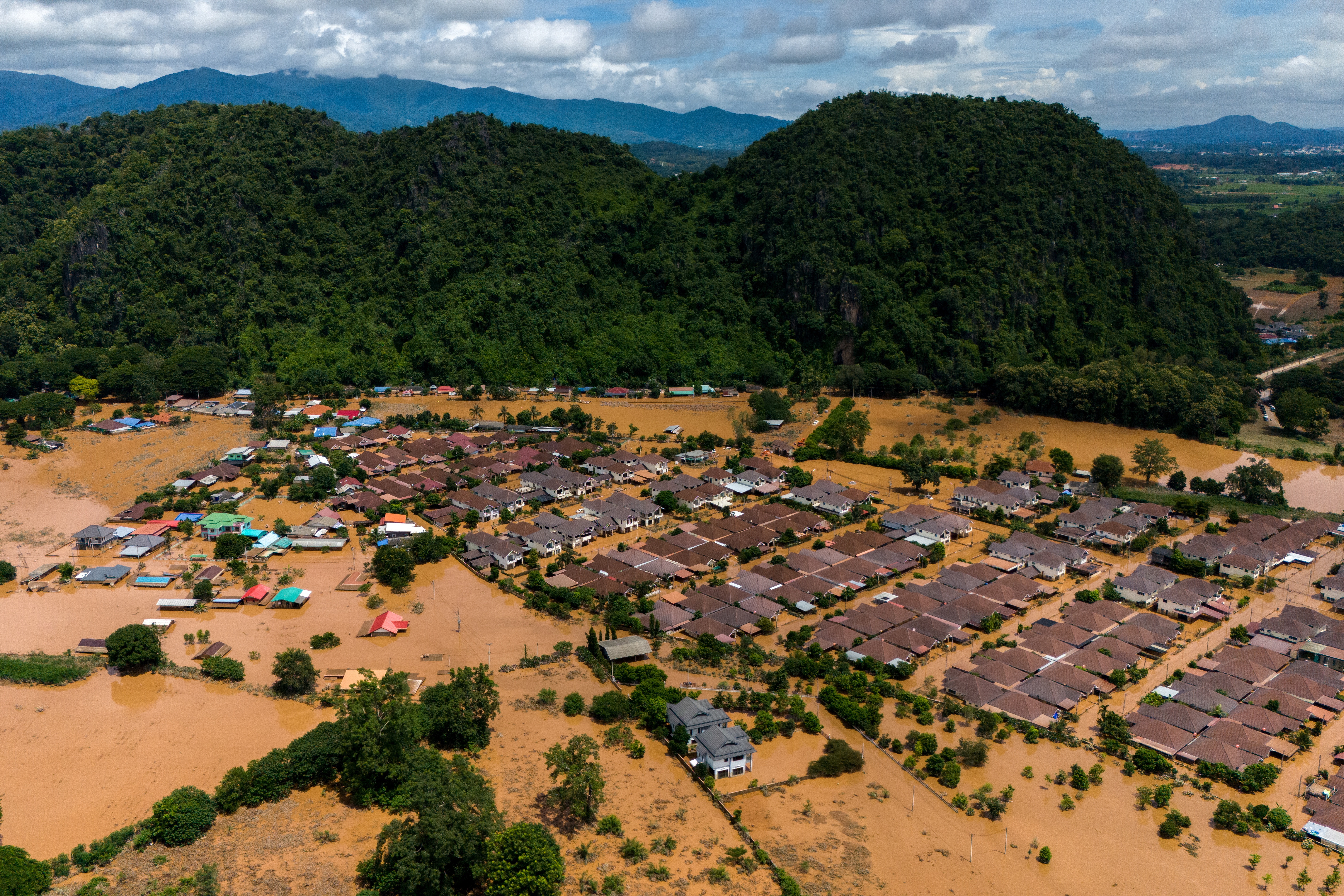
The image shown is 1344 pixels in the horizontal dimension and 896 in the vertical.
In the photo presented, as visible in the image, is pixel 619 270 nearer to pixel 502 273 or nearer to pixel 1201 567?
pixel 502 273

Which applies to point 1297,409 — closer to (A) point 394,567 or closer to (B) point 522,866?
(A) point 394,567

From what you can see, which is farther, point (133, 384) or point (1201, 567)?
point (133, 384)

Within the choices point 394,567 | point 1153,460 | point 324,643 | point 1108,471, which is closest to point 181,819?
point 324,643

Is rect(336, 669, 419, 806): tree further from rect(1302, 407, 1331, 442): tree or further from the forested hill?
rect(1302, 407, 1331, 442): tree

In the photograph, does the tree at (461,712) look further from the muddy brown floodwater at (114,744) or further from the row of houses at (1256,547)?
the row of houses at (1256,547)

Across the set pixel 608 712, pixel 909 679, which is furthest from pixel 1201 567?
pixel 608 712

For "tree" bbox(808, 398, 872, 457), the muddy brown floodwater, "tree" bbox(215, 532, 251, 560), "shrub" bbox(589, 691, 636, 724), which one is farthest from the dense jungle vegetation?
the muddy brown floodwater
